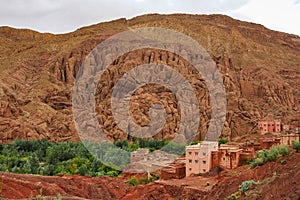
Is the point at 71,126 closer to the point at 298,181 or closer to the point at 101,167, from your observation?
the point at 101,167

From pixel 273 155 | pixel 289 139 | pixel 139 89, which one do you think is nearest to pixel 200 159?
pixel 289 139

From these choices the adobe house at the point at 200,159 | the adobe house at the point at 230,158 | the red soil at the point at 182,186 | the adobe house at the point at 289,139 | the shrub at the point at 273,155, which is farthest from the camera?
the adobe house at the point at 289,139

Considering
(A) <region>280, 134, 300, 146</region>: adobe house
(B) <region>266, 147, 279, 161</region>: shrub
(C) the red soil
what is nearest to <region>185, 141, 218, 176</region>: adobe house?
(C) the red soil

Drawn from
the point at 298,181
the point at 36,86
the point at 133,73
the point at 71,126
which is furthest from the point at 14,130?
the point at 298,181

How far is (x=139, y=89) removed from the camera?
65.7 m

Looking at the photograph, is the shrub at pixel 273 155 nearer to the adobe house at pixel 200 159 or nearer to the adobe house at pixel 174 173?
the adobe house at pixel 200 159

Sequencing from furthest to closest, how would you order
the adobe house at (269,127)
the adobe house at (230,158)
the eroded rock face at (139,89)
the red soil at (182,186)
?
the eroded rock face at (139,89) < the adobe house at (269,127) < the adobe house at (230,158) < the red soil at (182,186)

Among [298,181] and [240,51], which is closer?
[298,181]

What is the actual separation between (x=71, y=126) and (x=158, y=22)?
36.2m

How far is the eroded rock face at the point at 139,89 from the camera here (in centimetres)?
6034

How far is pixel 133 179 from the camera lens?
31109 mm

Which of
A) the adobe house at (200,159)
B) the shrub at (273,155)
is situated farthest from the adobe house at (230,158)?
the shrub at (273,155)

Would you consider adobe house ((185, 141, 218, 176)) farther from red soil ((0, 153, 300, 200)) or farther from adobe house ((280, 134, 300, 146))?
adobe house ((280, 134, 300, 146))

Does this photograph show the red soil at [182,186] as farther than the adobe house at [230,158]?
No
